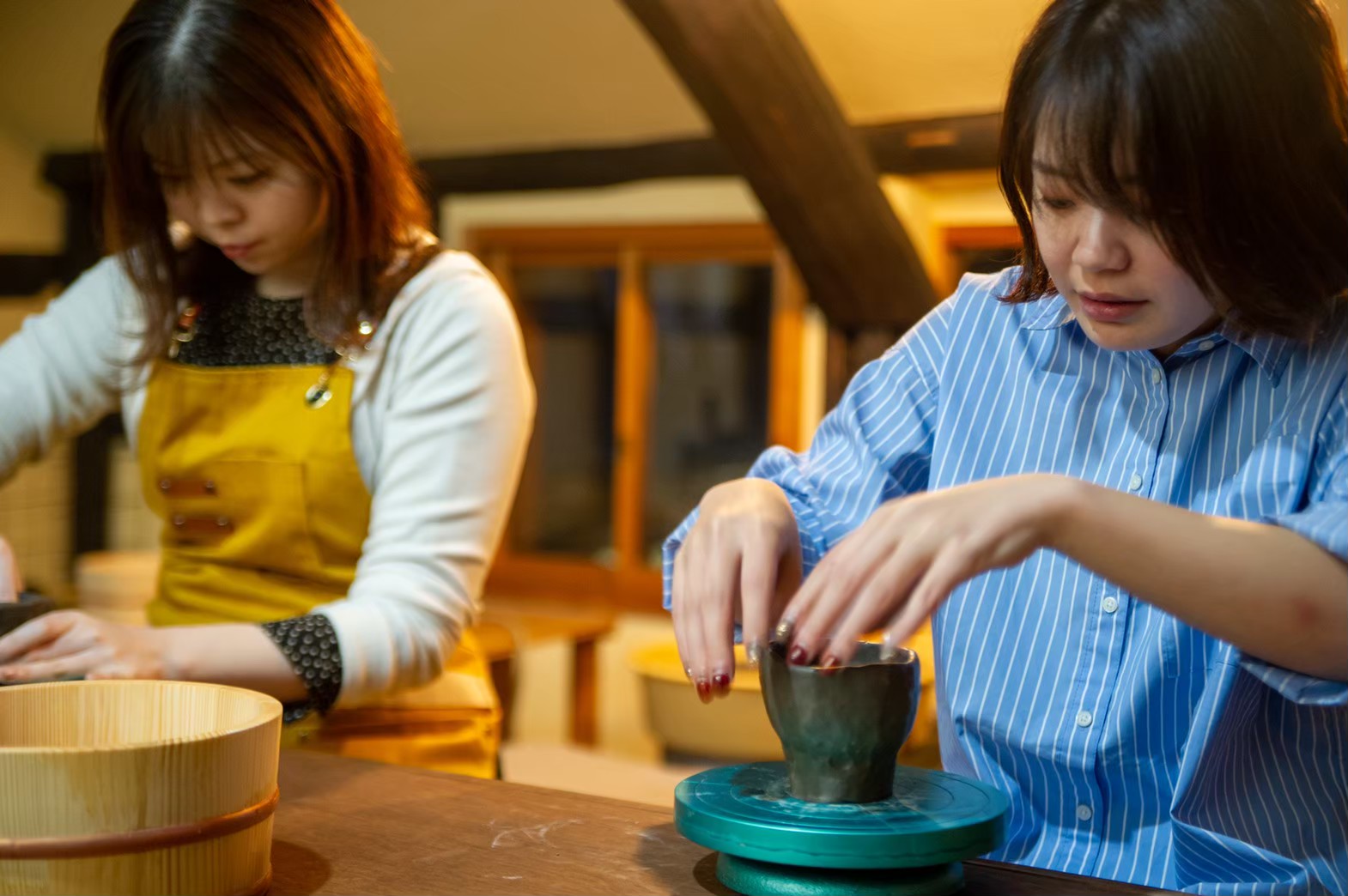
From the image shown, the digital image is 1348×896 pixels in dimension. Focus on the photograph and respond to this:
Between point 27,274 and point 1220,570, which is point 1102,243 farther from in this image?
point 27,274

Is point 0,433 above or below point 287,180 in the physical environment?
below

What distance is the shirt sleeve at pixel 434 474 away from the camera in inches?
64.4

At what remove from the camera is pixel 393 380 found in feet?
5.68

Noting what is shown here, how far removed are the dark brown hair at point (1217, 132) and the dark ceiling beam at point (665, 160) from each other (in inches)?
116

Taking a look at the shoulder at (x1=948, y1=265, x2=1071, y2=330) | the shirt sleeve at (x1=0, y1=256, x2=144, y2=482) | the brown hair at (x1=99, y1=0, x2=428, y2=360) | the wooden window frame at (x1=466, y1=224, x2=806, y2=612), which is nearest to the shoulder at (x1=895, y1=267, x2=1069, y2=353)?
the shoulder at (x1=948, y1=265, x2=1071, y2=330)

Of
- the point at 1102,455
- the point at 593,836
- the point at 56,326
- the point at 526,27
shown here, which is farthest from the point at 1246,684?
the point at 526,27

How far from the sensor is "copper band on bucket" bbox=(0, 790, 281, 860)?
927 millimetres

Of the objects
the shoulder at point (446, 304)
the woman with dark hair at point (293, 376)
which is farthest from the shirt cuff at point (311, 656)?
the shoulder at point (446, 304)

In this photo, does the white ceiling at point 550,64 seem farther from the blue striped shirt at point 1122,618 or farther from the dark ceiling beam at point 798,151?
the blue striped shirt at point 1122,618

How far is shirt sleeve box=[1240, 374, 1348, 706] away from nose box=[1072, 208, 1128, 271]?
24 cm

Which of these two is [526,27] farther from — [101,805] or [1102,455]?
[101,805]

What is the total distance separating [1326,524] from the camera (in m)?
1.06

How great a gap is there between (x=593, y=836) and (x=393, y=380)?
75 centimetres

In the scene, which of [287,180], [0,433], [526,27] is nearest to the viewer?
[287,180]
